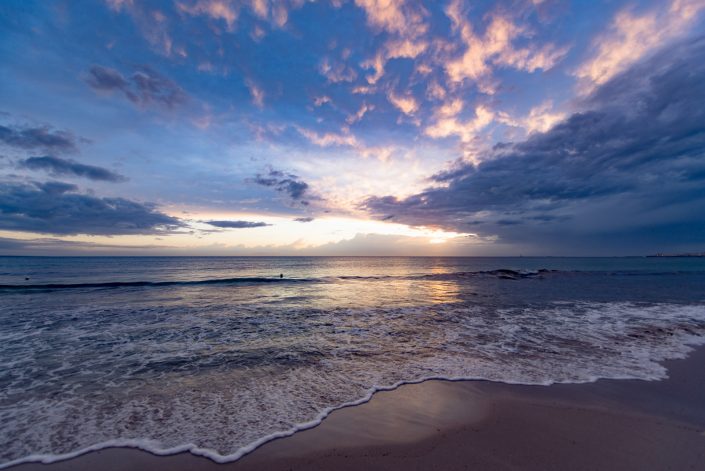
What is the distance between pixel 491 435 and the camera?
491cm

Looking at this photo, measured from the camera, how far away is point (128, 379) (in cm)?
714

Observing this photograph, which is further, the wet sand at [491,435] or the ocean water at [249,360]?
the ocean water at [249,360]

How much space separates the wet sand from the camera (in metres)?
4.23

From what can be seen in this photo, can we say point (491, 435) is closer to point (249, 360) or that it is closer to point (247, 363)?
point (247, 363)

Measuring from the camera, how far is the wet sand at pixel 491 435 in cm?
423

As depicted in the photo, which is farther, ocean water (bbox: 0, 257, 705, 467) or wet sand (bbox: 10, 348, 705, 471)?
ocean water (bbox: 0, 257, 705, 467)

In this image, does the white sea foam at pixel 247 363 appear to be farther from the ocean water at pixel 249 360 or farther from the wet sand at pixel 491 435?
the wet sand at pixel 491 435

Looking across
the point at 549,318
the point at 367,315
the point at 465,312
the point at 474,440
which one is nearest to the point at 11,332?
the point at 367,315

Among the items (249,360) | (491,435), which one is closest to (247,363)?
(249,360)

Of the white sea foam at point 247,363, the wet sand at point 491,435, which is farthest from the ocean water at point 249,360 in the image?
the wet sand at point 491,435

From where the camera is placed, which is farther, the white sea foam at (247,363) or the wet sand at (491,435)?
the white sea foam at (247,363)

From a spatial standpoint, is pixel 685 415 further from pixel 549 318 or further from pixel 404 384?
pixel 549 318

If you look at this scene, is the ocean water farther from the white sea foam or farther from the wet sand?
the wet sand

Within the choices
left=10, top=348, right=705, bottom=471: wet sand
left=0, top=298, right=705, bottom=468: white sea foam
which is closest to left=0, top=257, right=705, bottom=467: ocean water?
left=0, top=298, right=705, bottom=468: white sea foam
